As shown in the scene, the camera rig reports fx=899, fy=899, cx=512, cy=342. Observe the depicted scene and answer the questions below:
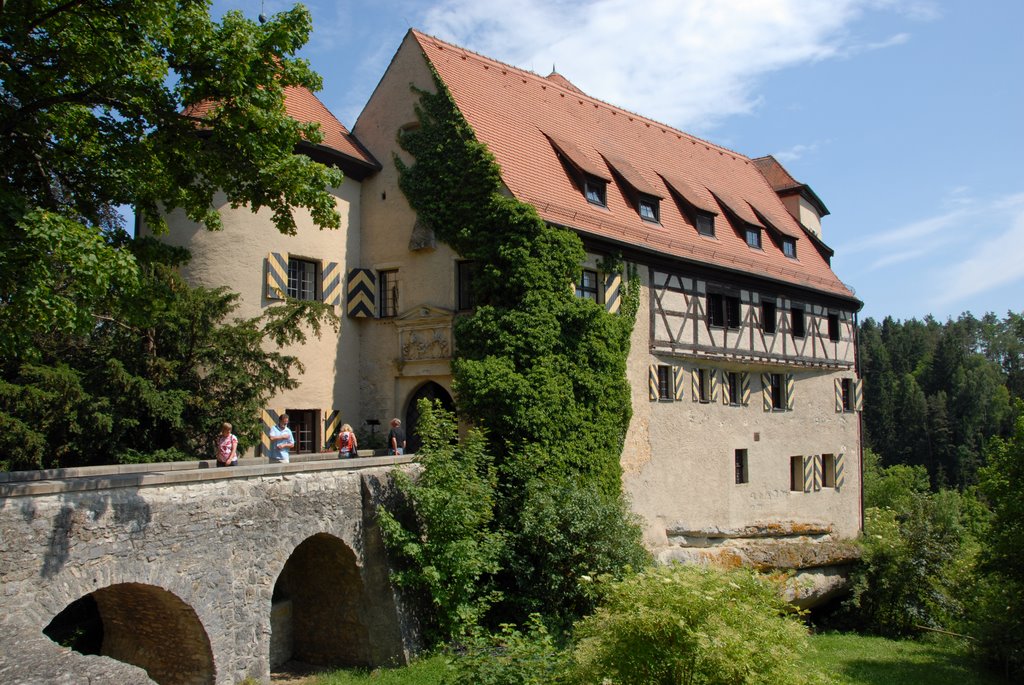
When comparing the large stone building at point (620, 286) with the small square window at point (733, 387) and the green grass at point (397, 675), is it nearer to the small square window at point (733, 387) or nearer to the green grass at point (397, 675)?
the small square window at point (733, 387)

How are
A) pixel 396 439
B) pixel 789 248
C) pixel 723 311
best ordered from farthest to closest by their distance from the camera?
pixel 789 248, pixel 723 311, pixel 396 439

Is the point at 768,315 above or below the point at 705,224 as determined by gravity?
below

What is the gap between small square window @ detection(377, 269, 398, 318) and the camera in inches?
741

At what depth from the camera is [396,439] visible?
17.0 m

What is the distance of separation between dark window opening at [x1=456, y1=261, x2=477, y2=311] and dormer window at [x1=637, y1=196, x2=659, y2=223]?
193 inches

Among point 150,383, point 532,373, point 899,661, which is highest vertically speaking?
point 532,373

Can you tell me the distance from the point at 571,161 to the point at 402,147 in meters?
3.68

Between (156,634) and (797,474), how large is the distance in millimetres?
18575

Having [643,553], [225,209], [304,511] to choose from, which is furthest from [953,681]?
[225,209]

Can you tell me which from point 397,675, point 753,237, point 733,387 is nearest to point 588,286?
point 733,387

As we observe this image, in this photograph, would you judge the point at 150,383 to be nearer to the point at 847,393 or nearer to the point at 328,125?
the point at 328,125

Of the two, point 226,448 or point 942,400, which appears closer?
point 226,448

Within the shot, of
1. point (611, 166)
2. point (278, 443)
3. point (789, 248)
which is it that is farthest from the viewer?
point (789, 248)

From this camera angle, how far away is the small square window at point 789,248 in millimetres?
25938
